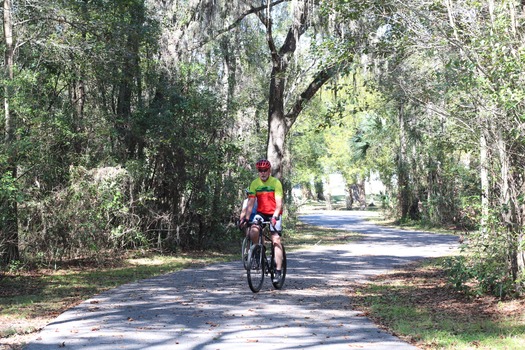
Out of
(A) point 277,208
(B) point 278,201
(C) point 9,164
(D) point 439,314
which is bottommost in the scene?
(D) point 439,314

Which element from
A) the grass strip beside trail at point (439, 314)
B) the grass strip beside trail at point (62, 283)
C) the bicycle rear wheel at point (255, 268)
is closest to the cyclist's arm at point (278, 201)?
the bicycle rear wheel at point (255, 268)

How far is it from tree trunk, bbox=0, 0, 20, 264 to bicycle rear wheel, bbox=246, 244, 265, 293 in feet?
17.2

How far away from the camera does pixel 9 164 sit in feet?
42.9

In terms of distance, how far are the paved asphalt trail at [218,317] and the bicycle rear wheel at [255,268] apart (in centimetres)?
20

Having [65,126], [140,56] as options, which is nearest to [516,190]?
[65,126]

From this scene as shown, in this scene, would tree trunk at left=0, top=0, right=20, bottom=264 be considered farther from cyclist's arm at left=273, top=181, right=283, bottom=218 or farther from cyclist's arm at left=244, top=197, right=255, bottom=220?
cyclist's arm at left=273, top=181, right=283, bottom=218

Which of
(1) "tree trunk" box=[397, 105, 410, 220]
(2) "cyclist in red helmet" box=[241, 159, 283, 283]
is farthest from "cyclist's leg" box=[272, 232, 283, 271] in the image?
(1) "tree trunk" box=[397, 105, 410, 220]

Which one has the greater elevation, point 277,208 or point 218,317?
point 277,208

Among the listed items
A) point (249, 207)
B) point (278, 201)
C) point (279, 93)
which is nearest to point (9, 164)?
point (249, 207)

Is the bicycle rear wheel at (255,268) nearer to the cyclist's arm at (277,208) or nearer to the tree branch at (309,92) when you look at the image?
the cyclist's arm at (277,208)

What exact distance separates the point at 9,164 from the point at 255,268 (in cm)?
575

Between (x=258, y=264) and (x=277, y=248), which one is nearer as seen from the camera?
(x=258, y=264)

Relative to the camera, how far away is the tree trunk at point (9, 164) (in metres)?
13.1

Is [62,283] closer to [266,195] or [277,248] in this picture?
[277,248]
